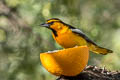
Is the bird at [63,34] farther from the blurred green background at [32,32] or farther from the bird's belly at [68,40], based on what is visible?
the blurred green background at [32,32]

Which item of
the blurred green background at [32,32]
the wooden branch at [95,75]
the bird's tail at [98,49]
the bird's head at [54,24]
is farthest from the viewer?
the blurred green background at [32,32]

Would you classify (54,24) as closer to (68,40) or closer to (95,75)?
(68,40)

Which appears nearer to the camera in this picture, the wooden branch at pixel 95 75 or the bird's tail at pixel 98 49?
the wooden branch at pixel 95 75

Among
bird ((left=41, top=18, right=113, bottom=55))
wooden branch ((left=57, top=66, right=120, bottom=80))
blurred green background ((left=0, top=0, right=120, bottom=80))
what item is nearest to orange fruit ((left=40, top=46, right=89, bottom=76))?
wooden branch ((left=57, top=66, right=120, bottom=80))

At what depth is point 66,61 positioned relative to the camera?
3162mm

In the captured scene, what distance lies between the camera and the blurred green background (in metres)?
6.63

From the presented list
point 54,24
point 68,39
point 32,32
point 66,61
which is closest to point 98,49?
point 68,39

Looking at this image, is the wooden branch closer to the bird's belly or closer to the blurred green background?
the bird's belly

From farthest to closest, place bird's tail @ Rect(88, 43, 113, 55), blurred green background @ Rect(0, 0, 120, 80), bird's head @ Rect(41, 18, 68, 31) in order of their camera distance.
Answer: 1. blurred green background @ Rect(0, 0, 120, 80)
2. bird's tail @ Rect(88, 43, 113, 55)
3. bird's head @ Rect(41, 18, 68, 31)

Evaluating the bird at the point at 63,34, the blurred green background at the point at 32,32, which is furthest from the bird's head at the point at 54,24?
the blurred green background at the point at 32,32

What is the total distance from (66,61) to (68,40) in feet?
3.14

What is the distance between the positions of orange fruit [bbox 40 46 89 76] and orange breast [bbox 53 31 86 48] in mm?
831

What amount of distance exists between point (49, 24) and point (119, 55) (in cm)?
250

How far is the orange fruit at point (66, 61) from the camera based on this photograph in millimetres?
3164
